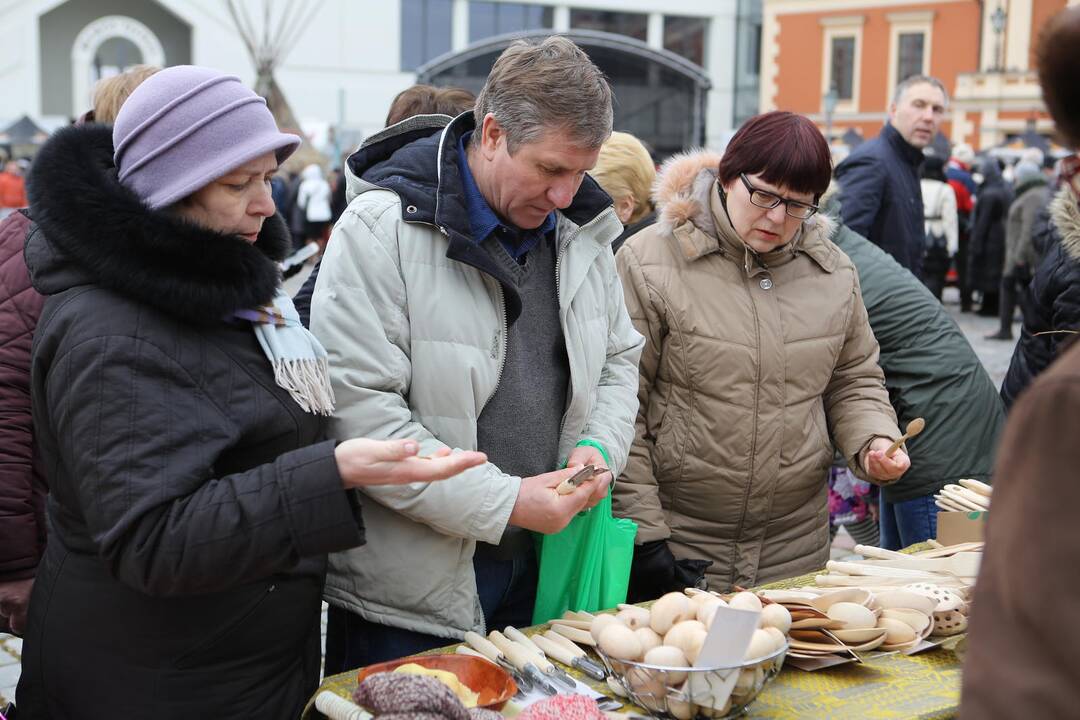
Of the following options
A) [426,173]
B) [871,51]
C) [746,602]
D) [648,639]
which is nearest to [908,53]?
[871,51]

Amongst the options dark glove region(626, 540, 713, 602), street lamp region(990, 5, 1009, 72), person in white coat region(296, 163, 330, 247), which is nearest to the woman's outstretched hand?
dark glove region(626, 540, 713, 602)

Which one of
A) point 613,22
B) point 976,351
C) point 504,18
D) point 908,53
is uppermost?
point 613,22

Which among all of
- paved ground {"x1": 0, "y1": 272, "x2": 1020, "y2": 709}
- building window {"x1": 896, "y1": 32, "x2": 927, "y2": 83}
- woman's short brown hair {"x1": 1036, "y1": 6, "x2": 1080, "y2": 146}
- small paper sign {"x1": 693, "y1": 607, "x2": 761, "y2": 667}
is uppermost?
building window {"x1": 896, "y1": 32, "x2": 927, "y2": 83}

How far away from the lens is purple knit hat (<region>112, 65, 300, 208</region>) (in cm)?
187

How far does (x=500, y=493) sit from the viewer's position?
213cm

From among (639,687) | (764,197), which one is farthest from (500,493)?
(764,197)

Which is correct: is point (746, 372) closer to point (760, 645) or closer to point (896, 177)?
point (760, 645)

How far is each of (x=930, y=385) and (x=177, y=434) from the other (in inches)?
91.5

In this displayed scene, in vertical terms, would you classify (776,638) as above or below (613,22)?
below

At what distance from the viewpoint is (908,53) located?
3878 cm

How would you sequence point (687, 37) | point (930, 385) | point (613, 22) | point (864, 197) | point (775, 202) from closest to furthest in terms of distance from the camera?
point (775, 202), point (930, 385), point (864, 197), point (613, 22), point (687, 37)

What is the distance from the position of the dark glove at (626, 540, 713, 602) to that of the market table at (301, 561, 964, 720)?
649mm

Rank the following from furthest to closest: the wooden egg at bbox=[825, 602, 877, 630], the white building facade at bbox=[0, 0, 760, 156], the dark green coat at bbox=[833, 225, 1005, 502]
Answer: the white building facade at bbox=[0, 0, 760, 156] → the dark green coat at bbox=[833, 225, 1005, 502] → the wooden egg at bbox=[825, 602, 877, 630]

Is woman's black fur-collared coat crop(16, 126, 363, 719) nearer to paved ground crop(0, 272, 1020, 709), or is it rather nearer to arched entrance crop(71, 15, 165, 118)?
paved ground crop(0, 272, 1020, 709)
